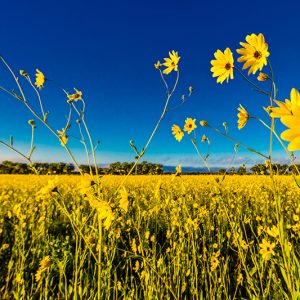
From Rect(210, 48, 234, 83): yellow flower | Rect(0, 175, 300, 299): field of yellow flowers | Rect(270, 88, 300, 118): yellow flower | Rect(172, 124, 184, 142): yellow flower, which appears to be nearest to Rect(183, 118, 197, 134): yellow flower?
Rect(172, 124, 184, 142): yellow flower

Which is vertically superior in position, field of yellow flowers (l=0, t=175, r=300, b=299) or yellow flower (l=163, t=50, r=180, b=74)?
yellow flower (l=163, t=50, r=180, b=74)

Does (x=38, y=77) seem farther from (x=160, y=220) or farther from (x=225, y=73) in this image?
(x=160, y=220)

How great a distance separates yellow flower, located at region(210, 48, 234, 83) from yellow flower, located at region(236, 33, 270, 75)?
196 millimetres

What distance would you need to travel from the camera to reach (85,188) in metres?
1.45

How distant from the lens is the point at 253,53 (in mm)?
1510

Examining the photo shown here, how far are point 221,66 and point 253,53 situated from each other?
32cm

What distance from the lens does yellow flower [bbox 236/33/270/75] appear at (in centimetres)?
145

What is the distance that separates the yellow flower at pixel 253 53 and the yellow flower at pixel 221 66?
20cm

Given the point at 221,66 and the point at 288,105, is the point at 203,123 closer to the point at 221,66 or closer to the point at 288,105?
the point at 221,66

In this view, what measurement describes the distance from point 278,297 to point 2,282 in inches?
101

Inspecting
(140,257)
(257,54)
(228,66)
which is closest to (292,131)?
(257,54)

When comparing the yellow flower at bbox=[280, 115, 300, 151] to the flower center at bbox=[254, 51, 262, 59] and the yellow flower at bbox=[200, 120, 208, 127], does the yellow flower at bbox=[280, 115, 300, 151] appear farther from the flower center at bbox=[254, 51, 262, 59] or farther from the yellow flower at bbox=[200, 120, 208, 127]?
the yellow flower at bbox=[200, 120, 208, 127]

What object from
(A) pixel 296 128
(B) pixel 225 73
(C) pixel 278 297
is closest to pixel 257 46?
(B) pixel 225 73

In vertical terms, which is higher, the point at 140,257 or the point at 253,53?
the point at 253,53
